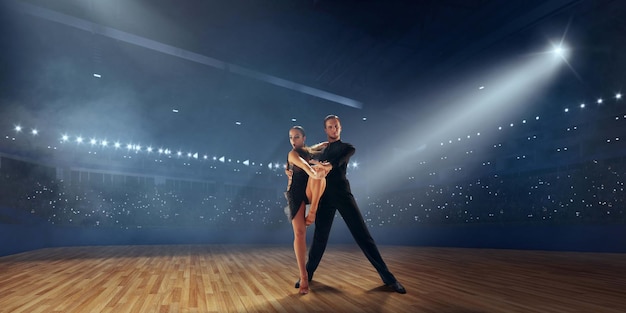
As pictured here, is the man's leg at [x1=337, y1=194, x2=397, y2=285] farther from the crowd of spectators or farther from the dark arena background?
the crowd of spectators

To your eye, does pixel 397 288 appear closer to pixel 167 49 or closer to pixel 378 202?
pixel 167 49

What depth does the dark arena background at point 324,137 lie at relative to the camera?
3313mm

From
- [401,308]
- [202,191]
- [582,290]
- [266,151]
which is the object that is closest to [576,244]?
[582,290]

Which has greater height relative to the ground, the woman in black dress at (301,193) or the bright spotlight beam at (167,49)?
the bright spotlight beam at (167,49)

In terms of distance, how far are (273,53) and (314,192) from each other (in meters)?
5.14

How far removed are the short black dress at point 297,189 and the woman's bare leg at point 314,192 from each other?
4cm

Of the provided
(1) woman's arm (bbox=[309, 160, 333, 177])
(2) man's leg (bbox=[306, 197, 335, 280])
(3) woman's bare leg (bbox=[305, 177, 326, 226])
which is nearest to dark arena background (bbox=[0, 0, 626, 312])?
(2) man's leg (bbox=[306, 197, 335, 280])

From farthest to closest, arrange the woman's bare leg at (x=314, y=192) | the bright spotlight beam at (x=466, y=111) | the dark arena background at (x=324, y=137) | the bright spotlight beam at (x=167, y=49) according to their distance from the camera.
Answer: the bright spotlight beam at (x=466, y=111) < the bright spotlight beam at (x=167, y=49) < the dark arena background at (x=324, y=137) < the woman's bare leg at (x=314, y=192)

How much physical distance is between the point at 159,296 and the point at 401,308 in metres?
1.88

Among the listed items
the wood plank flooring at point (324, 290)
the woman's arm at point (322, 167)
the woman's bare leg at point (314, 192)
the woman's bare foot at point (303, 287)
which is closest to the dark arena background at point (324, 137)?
the wood plank flooring at point (324, 290)

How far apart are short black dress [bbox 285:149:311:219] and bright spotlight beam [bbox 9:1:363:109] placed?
512 cm

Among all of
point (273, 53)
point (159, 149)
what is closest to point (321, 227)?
point (273, 53)

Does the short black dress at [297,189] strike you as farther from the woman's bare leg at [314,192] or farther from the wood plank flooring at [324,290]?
the wood plank flooring at [324,290]

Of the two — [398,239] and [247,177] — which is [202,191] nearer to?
[247,177]
